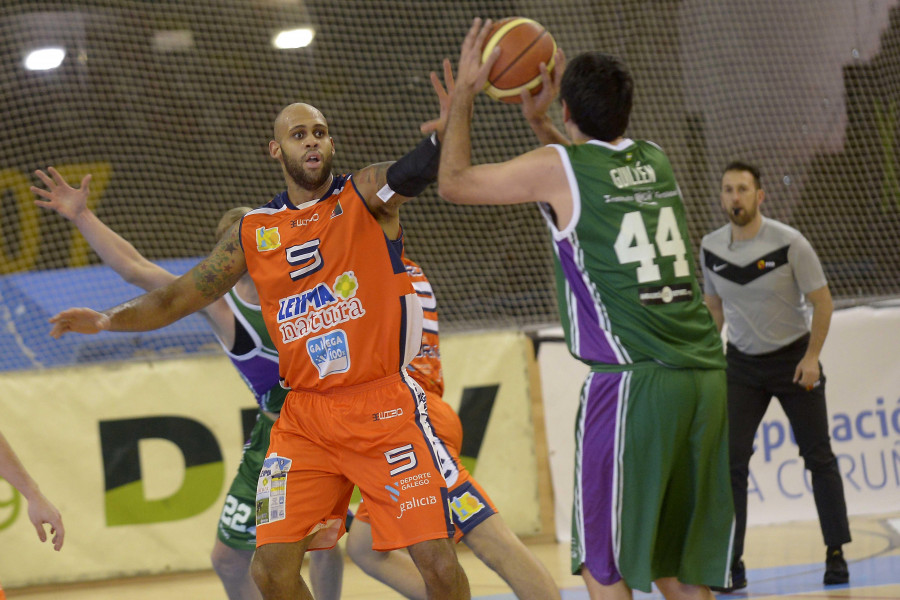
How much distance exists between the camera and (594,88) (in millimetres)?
3213

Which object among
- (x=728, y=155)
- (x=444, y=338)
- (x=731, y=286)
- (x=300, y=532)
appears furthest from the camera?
(x=728, y=155)

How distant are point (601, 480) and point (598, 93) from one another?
124cm

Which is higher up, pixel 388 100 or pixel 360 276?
pixel 388 100

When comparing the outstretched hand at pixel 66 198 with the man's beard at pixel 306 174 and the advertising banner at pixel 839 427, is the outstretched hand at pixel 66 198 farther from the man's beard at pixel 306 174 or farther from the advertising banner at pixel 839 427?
the advertising banner at pixel 839 427

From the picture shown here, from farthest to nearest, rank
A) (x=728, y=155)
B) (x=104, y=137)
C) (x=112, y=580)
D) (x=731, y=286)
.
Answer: (x=104, y=137) → (x=728, y=155) → (x=112, y=580) → (x=731, y=286)

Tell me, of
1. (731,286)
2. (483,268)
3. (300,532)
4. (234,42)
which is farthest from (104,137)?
(300,532)

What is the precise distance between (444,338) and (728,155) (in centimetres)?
523

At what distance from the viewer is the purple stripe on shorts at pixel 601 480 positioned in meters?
3.17

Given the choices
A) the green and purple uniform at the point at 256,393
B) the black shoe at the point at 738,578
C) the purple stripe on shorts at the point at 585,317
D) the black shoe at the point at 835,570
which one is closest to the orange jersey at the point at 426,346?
the green and purple uniform at the point at 256,393

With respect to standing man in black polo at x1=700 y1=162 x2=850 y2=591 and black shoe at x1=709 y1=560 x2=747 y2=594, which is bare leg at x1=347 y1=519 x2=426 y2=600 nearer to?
black shoe at x1=709 y1=560 x2=747 y2=594

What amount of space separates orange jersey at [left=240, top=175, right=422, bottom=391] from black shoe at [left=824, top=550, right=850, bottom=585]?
3086 mm

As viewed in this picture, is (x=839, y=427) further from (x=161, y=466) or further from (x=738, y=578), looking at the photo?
(x=161, y=466)

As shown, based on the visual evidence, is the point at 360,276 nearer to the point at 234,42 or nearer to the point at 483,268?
the point at 483,268

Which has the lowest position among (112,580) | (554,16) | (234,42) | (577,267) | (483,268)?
(112,580)
